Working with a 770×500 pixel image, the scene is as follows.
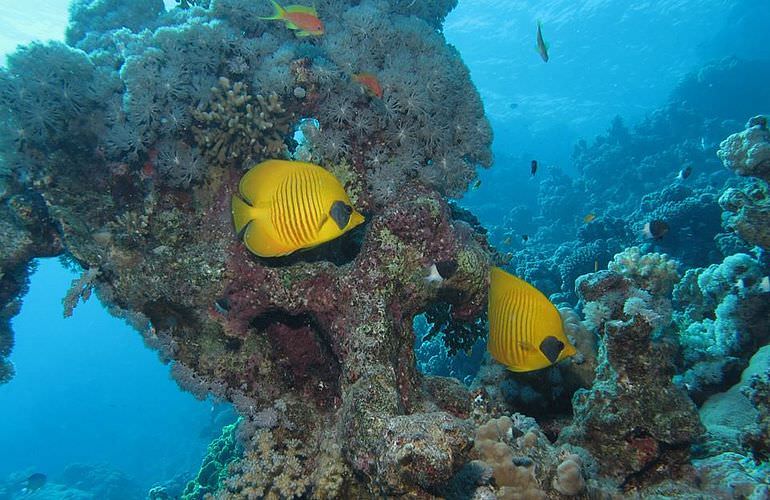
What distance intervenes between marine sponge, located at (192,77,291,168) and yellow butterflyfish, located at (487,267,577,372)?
9.08 feet

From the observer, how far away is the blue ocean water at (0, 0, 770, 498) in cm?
3397

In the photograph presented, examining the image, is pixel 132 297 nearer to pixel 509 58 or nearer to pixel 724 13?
pixel 509 58

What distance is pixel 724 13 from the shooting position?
4484 cm

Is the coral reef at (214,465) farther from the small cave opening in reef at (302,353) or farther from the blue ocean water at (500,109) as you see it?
the blue ocean water at (500,109)

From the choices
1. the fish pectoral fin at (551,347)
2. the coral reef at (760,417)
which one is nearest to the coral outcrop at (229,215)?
the fish pectoral fin at (551,347)

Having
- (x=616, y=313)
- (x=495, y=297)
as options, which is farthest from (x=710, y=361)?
(x=495, y=297)

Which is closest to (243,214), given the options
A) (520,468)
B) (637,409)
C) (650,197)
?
(520,468)

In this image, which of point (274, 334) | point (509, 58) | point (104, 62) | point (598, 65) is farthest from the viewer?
point (598, 65)

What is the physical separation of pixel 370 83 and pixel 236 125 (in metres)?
1.36

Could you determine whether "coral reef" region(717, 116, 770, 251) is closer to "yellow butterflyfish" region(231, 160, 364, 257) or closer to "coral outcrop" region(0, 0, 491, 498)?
"coral outcrop" region(0, 0, 491, 498)

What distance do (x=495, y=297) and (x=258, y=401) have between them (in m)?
2.39

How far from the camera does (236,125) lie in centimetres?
388

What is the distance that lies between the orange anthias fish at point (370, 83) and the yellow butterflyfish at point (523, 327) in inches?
100

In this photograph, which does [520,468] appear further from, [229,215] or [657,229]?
[657,229]
